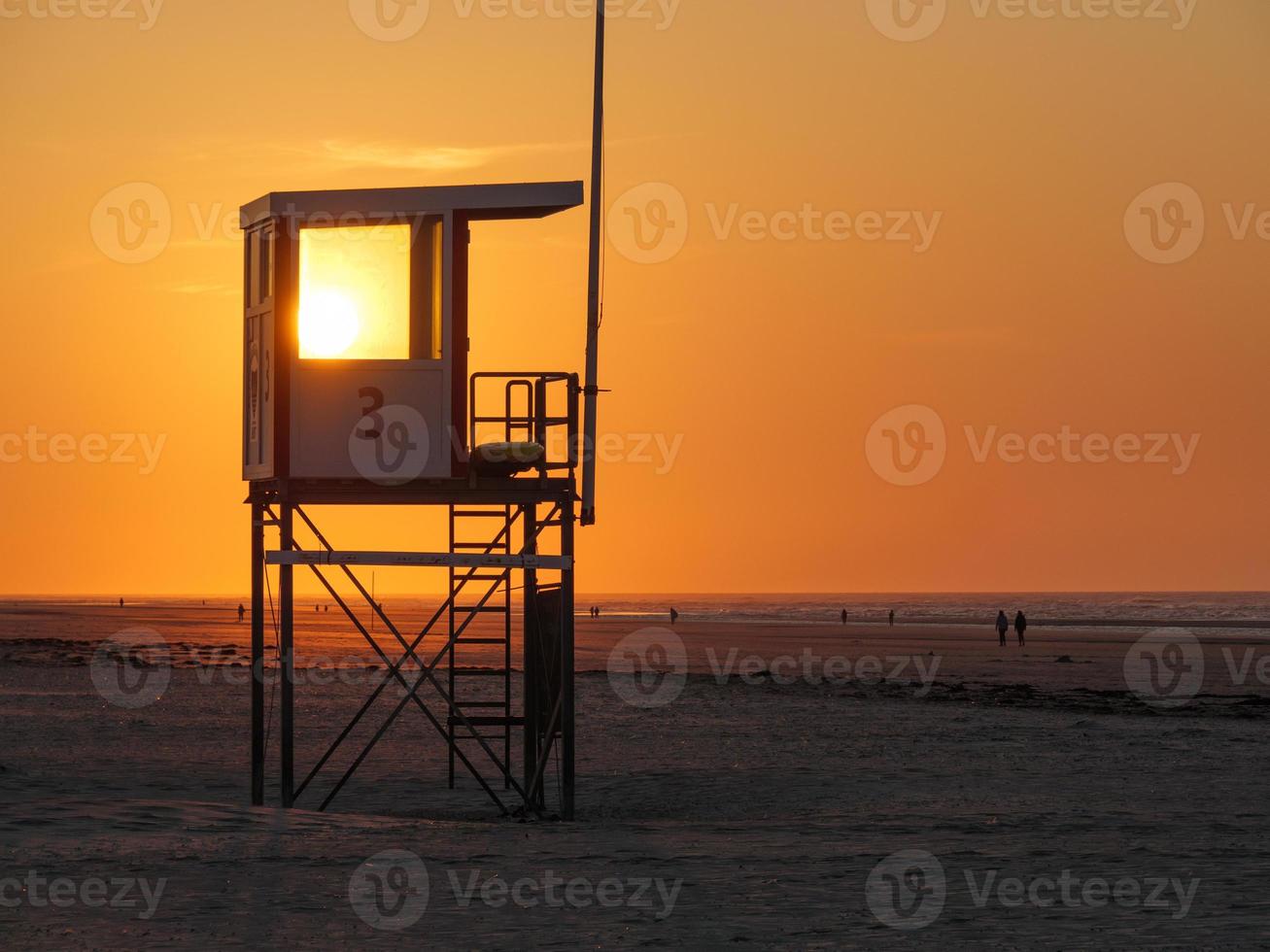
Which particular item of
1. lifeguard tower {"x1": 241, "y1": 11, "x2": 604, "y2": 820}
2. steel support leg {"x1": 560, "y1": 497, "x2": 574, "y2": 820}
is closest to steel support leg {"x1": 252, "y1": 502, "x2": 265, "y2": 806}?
lifeguard tower {"x1": 241, "y1": 11, "x2": 604, "y2": 820}

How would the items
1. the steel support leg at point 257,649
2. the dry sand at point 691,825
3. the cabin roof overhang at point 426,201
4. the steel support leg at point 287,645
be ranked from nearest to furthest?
the dry sand at point 691,825
the cabin roof overhang at point 426,201
the steel support leg at point 287,645
the steel support leg at point 257,649

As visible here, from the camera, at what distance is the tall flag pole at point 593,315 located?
62.2 ft

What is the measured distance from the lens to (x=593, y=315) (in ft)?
63.4

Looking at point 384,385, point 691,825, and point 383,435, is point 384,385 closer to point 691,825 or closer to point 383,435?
point 383,435

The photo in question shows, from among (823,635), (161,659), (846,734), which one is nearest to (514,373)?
(846,734)

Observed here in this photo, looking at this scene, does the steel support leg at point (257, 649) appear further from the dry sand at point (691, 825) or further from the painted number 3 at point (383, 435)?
the painted number 3 at point (383, 435)

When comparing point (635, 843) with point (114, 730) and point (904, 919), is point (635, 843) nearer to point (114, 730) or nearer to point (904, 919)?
point (904, 919)

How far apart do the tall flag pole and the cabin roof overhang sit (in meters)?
0.79

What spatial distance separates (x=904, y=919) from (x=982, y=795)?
9.62 metres

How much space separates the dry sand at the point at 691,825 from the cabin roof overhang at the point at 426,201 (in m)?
7.02

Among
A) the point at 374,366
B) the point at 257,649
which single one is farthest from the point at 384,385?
the point at 257,649

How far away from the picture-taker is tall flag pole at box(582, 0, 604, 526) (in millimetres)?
18969

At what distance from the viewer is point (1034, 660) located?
2427 inches

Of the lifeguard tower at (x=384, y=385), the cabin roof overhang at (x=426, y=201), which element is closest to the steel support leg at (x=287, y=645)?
the lifeguard tower at (x=384, y=385)
